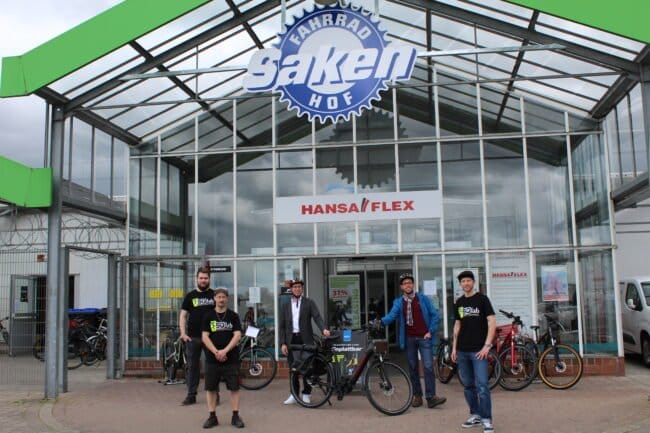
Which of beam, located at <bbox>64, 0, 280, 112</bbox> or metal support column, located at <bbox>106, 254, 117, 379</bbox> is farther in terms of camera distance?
metal support column, located at <bbox>106, 254, 117, 379</bbox>

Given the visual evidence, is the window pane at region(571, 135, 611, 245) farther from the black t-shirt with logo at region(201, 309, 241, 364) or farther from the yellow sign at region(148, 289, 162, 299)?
the yellow sign at region(148, 289, 162, 299)

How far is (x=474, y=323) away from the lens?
7191 mm

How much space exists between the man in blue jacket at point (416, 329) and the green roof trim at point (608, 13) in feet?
12.6

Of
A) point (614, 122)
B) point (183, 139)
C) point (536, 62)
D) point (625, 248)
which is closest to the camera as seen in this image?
point (536, 62)

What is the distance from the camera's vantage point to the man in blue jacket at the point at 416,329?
326 inches

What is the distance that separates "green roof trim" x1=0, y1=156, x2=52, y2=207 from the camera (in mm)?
9523

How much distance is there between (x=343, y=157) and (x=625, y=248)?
853cm

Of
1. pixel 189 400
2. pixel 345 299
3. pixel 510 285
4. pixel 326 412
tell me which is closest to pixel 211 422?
pixel 326 412

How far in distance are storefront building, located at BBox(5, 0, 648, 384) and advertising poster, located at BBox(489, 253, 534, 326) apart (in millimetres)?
23

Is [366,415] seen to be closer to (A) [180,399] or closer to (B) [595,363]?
(A) [180,399]

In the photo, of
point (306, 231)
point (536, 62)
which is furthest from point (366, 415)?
point (536, 62)

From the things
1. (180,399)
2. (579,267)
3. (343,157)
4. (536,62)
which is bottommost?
(180,399)

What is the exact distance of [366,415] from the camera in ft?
26.3

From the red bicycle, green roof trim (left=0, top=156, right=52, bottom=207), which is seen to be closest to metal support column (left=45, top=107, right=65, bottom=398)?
green roof trim (left=0, top=156, right=52, bottom=207)
